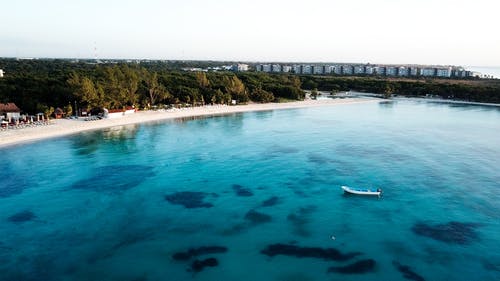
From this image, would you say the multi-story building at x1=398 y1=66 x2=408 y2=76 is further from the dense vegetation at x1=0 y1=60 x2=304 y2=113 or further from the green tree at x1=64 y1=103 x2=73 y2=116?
the green tree at x1=64 y1=103 x2=73 y2=116

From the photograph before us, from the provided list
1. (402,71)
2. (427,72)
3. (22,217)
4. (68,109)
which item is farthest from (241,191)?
(427,72)

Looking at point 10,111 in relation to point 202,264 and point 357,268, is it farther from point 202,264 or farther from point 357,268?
point 357,268

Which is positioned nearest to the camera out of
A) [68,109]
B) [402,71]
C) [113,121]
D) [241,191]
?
[241,191]

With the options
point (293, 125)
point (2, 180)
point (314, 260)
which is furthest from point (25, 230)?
point (293, 125)

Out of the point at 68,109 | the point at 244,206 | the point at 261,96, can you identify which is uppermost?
the point at 68,109

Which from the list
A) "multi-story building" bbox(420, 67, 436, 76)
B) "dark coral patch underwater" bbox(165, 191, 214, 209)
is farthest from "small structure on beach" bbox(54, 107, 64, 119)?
"multi-story building" bbox(420, 67, 436, 76)

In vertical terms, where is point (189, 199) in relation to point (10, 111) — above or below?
below

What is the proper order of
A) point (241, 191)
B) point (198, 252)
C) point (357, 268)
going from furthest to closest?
1. point (241, 191)
2. point (198, 252)
3. point (357, 268)
